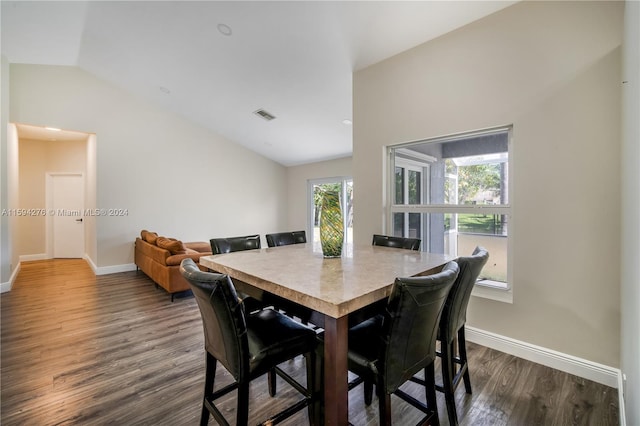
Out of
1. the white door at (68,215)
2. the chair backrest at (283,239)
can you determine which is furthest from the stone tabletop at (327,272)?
the white door at (68,215)

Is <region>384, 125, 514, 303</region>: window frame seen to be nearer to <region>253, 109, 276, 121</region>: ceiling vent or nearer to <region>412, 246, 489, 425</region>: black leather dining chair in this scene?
<region>412, 246, 489, 425</region>: black leather dining chair

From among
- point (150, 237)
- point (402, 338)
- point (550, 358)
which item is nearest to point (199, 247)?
point (150, 237)

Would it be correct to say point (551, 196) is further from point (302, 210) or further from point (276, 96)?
point (302, 210)

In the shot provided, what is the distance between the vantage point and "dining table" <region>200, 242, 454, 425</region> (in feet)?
3.46

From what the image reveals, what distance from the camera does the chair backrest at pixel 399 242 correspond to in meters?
2.32

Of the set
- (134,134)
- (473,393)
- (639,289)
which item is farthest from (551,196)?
(134,134)

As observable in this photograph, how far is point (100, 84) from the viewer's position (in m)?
5.02

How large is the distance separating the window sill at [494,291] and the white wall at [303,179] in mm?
4052

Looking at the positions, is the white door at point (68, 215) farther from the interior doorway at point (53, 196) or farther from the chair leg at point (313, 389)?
the chair leg at point (313, 389)

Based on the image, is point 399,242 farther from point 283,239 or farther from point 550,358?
point 550,358

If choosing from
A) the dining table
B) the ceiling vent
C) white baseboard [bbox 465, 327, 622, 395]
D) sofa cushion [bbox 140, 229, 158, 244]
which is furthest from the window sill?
sofa cushion [bbox 140, 229, 158, 244]

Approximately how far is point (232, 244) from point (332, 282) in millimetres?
1366

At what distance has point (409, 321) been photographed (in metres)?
1.12

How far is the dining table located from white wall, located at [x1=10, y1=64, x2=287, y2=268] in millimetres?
4656
